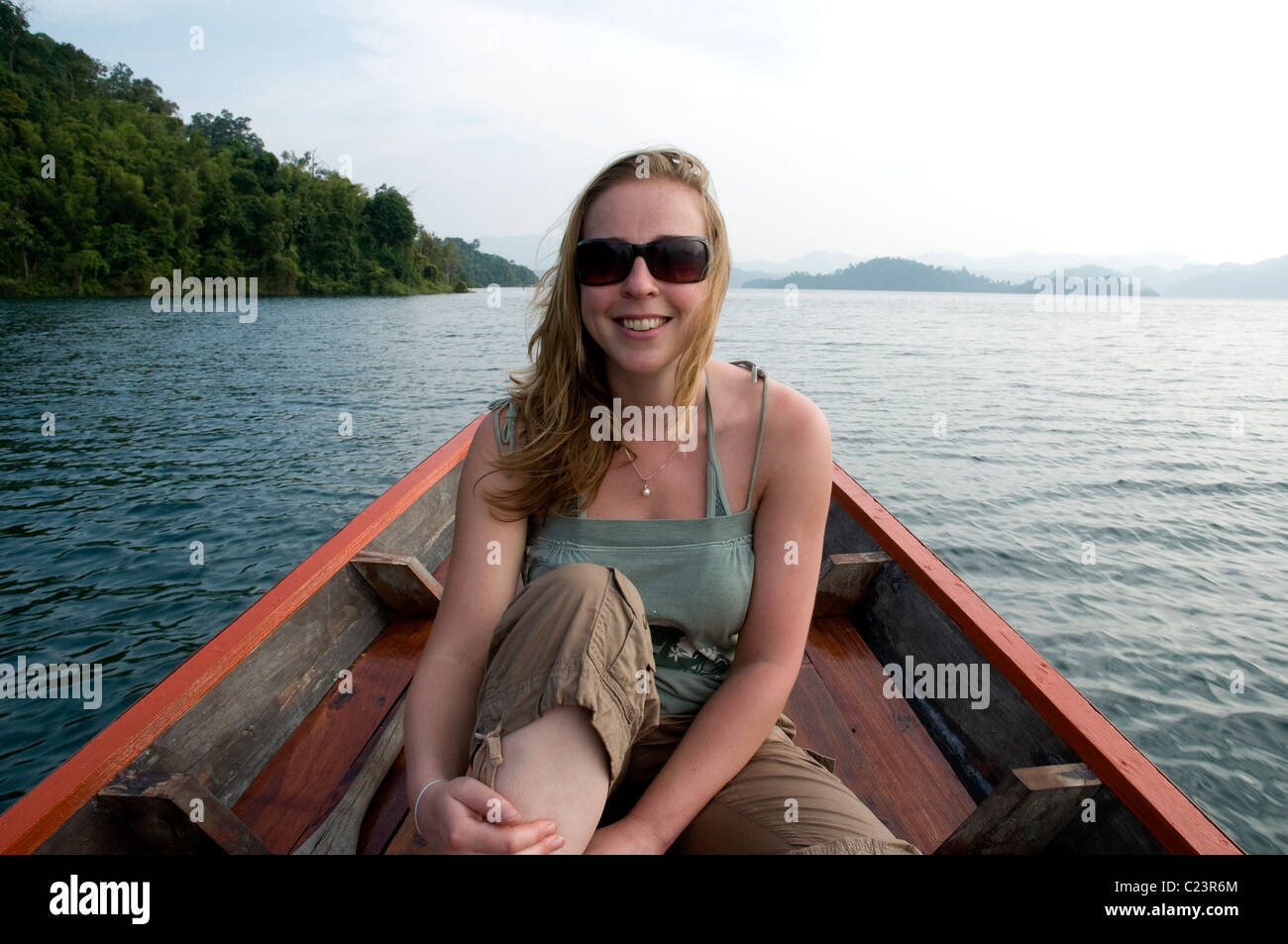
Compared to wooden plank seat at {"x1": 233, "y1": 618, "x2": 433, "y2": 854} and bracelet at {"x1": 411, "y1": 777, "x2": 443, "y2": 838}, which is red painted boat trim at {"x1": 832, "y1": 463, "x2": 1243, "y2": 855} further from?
wooden plank seat at {"x1": 233, "y1": 618, "x2": 433, "y2": 854}

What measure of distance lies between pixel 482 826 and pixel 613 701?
27 cm

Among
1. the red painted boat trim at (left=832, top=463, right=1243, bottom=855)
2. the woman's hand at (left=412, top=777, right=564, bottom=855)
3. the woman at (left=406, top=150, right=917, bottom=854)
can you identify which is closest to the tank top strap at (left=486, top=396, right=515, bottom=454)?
the woman at (left=406, top=150, right=917, bottom=854)

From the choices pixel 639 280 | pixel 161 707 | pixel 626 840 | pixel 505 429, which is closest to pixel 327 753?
pixel 161 707

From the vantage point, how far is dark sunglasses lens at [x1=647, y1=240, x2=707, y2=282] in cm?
163

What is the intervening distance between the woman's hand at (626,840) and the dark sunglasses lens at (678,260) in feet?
3.54

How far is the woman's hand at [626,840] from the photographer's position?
136cm

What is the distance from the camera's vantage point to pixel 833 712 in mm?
2719

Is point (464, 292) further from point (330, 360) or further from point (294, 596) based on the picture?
point (294, 596)

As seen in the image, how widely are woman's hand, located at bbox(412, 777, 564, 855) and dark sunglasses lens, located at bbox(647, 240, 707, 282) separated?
3.45 feet

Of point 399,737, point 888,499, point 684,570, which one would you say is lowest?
point 888,499

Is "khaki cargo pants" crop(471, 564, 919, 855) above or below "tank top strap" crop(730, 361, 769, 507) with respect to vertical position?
below

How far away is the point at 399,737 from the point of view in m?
2.38

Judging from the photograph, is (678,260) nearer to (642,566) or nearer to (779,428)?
(779,428)
